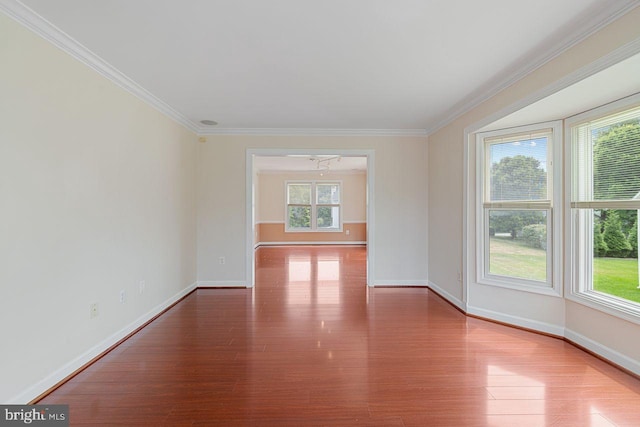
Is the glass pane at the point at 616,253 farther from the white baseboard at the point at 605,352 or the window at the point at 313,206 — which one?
the window at the point at 313,206

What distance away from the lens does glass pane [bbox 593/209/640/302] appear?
90.0 inches

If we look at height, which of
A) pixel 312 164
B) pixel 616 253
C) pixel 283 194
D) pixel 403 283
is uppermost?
pixel 312 164

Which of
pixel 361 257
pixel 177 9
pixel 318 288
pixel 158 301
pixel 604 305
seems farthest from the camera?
pixel 361 257

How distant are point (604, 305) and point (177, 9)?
12.3 feet

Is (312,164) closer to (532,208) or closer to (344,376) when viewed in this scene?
(532,208)

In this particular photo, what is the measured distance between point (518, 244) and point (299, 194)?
24.2ft

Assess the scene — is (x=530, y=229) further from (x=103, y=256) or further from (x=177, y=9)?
(x=103, y=256)

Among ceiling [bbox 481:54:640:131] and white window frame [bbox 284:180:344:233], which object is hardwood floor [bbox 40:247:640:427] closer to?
ceiling [bbox 481:54:640:131]

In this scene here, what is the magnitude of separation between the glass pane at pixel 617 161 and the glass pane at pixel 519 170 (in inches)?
16.6

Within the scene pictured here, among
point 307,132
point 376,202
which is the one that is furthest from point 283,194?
point 376,202

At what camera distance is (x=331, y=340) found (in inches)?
107

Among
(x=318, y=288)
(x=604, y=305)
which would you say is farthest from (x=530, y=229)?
(x=318, y=288)

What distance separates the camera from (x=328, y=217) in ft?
32.8

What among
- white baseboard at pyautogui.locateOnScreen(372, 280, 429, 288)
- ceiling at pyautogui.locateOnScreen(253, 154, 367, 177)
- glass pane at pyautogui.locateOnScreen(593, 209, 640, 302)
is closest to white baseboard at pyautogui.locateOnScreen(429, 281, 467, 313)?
white baseboard at pyautogui.locateOnScreen(372, 280, 429, 288)
